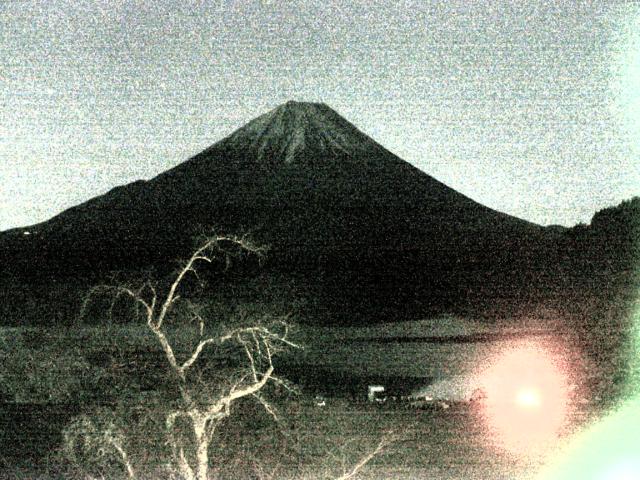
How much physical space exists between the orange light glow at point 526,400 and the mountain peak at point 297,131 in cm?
5344

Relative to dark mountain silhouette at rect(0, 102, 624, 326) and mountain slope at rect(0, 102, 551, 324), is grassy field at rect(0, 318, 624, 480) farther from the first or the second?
mountain slope at rect(0, 102, 551, 324)

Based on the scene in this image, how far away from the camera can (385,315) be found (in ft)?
108

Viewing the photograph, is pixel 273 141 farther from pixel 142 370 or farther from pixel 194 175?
pixel 142 370

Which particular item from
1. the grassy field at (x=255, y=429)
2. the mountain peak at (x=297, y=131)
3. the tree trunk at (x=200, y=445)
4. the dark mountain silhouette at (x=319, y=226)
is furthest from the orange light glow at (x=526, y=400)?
the mountain peak at (x=297, y=131)

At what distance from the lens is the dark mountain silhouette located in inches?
1499

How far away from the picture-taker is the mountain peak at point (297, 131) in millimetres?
70000

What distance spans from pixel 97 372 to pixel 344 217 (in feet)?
143

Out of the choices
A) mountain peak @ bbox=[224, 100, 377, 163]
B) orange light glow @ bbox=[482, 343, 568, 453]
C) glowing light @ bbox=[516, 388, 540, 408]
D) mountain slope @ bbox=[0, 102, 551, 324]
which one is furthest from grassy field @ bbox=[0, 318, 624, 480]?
mountain peak @ bbox=[224, 100, 377, 163]

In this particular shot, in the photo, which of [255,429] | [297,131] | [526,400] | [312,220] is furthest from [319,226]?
[255,429]

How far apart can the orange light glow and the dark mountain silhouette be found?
43.6 feet

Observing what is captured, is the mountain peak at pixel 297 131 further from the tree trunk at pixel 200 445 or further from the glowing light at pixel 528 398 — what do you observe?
the tree trunk at pixel 200 445

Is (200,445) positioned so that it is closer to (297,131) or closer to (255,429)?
(255,429)

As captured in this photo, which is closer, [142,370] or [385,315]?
[142,370]

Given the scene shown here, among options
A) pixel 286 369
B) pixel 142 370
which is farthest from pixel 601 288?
pixel 142 370
